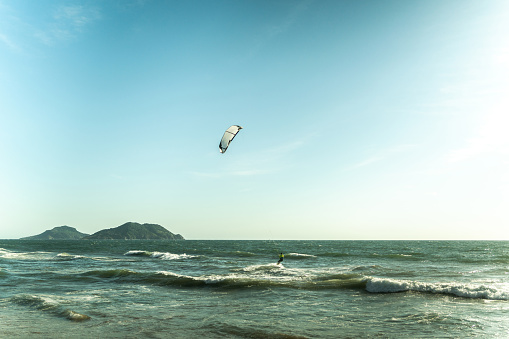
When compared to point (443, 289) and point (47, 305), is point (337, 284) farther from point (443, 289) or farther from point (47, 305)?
point (47, 305)

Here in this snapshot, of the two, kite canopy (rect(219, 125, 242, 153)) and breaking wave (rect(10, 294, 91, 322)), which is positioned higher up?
kite canopy (rect(219, 125, 242, 153))

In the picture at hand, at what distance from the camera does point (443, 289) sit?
17734 millimetres

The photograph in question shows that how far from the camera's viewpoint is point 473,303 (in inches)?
597

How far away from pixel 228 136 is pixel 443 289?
13.8 meters

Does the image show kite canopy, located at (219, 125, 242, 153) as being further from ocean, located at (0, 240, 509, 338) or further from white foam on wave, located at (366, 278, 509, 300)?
white foam on wave, located at (366, 278, 509, 300)

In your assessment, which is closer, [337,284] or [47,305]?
[47,305]

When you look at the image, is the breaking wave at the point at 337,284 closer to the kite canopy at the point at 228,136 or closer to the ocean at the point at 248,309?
the ocean at the point at 248,309

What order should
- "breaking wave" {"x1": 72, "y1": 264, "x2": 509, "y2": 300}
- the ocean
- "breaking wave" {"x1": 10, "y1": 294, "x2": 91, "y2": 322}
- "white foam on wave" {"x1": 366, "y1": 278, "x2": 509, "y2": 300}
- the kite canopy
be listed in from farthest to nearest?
1. the kite canopy
2. "breaking wave" {"x1": 72, "y1": 264, "x2": 509, "y2": 300}
3. "white foam on wave" {"x1": 366, "y1": 278, "x2": 509, "y2": 300}
4. "breaking wave" {"x1": 10, "y1": 294, "x2": 91, "y2": 322}
5. the ocean

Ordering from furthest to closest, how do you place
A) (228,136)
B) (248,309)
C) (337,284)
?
(337,284), (228,136), (248,309)

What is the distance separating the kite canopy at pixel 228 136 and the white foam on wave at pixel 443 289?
10888 mm

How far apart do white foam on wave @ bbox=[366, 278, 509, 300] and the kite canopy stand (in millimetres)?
10888

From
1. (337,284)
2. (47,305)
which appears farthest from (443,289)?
(47,305)

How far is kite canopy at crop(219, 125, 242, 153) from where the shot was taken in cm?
1831

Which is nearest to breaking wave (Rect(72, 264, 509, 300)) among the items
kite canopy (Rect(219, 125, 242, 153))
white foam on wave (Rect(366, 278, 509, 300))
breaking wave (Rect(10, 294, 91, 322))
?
white foam on wave (Rect(366, 278, 509, 300))
